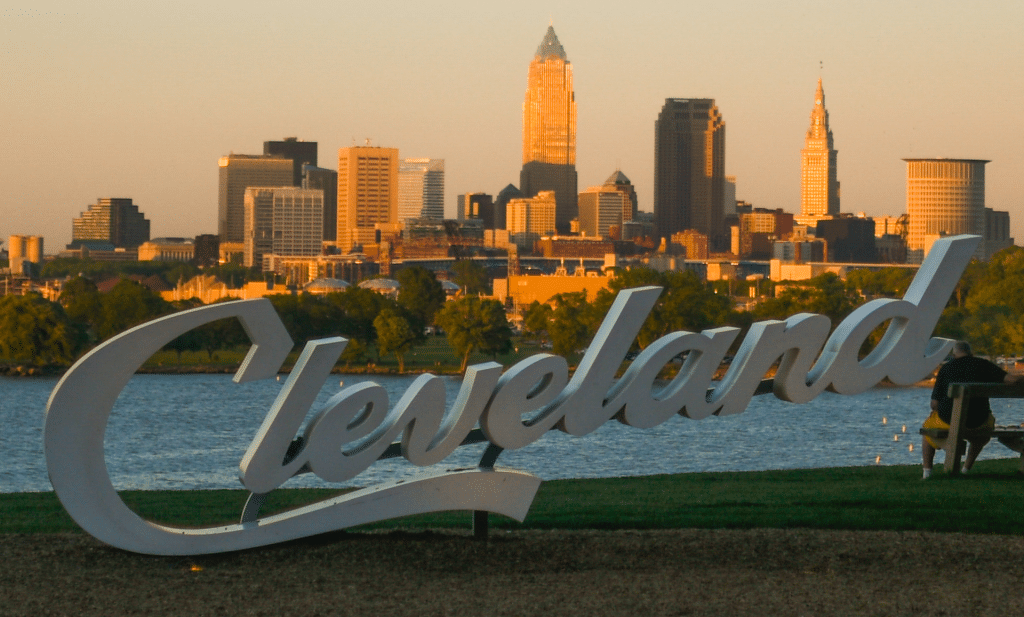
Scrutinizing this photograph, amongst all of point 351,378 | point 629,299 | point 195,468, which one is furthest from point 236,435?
point 629,299

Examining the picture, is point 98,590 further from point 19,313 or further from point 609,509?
point 19,313

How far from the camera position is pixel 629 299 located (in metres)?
12.5

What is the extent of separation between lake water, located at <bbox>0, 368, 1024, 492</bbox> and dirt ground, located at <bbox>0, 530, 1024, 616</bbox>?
1663 centimetres

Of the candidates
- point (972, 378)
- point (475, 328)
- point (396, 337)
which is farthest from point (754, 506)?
point (396, 337)

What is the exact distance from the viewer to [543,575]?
36.6 feet

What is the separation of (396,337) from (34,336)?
67.4 ft

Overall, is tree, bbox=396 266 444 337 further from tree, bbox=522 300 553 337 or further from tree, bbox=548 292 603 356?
tree, bbox=548 292 603 356

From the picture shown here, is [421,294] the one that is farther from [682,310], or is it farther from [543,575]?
[543,575]

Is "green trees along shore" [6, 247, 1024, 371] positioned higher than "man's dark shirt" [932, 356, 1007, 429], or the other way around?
"man's dark shirt" [932, 356, 1007, 429]

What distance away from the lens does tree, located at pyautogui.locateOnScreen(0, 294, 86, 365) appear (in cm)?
8625

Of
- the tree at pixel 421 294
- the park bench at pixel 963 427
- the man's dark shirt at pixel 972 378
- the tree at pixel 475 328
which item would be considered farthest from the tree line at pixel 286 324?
the man's dark shirt at pixel 972 378

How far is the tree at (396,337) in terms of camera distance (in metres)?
90.2

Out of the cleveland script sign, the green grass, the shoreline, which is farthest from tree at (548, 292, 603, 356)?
the cleveland script sign

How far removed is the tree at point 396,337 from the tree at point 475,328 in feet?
7.20
